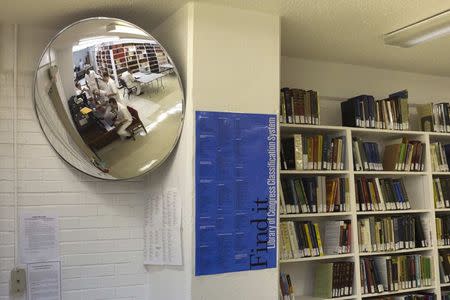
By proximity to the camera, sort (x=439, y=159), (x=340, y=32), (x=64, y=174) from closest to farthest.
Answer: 1. (x=64, y=174)
2. (x=340, y=32)
3. (x=439, y=159)

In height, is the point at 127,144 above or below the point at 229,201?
above

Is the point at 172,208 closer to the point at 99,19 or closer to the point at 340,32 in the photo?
the point at 99,19

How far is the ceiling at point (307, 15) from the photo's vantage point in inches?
105

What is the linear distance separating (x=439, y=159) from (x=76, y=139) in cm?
300

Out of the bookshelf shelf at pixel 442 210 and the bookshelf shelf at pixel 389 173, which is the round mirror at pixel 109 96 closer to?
the bookshelf shelf at pixel 389 173

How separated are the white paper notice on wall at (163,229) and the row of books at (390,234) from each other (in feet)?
5.20

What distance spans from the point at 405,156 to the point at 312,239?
1.12 meters

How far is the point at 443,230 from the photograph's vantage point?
401 centimetres

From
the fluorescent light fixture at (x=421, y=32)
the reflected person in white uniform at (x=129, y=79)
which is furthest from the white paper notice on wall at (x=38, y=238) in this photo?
the fluorescent light fixture at (x=421, y=32)

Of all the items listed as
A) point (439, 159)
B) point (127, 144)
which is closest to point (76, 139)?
point (127, 144)

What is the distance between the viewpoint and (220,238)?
2648 millimetres

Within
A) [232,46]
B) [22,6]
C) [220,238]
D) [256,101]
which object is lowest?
[220,238]

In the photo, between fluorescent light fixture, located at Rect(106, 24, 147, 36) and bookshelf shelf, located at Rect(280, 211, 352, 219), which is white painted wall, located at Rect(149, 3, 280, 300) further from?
bookshelf shelf, located at Rect(280, 211, 352, 219)

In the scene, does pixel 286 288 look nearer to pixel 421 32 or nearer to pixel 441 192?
pixel 441 192
